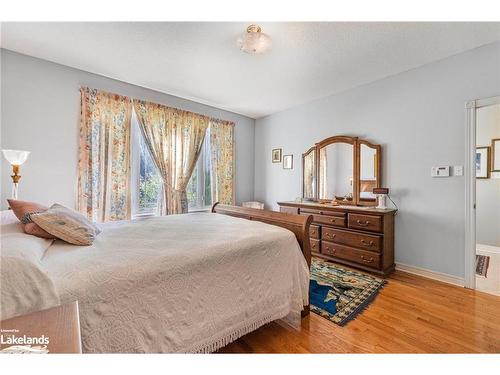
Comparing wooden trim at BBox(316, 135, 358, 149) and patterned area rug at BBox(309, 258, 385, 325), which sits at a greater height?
wooden trim at BBox(316, 135, 358, 149)

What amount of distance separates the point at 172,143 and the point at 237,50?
5.87 feet

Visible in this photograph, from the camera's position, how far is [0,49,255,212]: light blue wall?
7.93 ft

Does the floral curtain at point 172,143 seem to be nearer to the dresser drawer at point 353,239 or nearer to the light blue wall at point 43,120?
the light blue wall at point 43,120

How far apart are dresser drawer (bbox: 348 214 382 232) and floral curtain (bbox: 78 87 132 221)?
9.89 feet

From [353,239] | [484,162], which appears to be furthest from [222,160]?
[484,162]

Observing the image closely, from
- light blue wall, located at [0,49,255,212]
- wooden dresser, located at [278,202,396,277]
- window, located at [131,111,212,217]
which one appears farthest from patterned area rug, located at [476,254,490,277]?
light blue wall, located at [0,49,255,212]

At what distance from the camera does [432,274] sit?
2.68 meters

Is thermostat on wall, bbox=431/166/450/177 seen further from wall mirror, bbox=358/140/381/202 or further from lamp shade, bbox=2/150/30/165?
lamp shade, bbox=2/150/30/165

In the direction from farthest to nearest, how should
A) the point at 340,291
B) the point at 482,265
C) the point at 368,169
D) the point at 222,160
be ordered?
the point at 222,160 < the point at 368,169 < the point at 482,265 < the point at 340,291

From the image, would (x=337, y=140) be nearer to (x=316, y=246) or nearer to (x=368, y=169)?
(x=368, y=169)

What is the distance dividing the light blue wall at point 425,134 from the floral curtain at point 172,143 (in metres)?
2.34
